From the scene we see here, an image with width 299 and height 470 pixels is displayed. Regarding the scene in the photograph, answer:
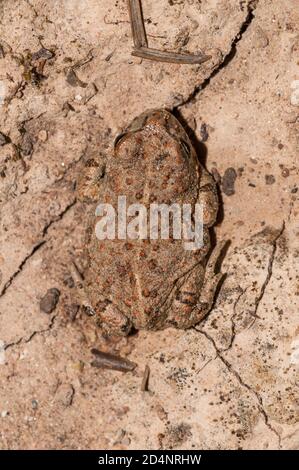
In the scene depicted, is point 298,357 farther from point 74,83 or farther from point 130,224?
point 74,83

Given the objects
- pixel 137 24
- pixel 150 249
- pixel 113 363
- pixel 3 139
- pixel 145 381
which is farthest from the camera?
pixel 113 363

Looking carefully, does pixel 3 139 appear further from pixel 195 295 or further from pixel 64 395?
pixel 64 395

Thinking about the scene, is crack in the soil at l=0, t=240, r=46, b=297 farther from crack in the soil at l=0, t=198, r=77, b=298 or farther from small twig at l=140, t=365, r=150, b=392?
small twig at l=140, t=365, r=150, b=392

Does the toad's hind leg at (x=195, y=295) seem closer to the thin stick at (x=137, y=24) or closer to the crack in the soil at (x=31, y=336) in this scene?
the crack in the soil at (x=31, y=336)

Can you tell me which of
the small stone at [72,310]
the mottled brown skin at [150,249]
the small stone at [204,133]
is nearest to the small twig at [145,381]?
the mottled brown skin at [150,249]

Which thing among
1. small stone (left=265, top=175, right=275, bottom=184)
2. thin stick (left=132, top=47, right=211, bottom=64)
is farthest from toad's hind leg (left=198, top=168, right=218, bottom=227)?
thin stick (left=132, top=47, right=211, bottom=64)

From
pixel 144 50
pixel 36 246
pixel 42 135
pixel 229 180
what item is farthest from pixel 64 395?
pixel 144 50
